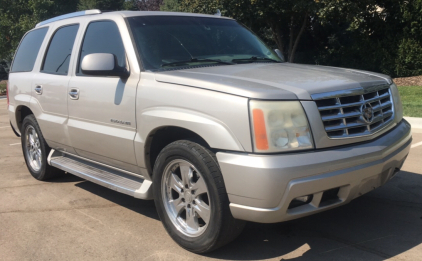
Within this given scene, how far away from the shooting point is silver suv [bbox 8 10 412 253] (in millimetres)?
A: 3178

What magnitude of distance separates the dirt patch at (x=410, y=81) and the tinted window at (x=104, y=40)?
14.0m

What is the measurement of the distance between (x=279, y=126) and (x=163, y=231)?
1648 millimetres

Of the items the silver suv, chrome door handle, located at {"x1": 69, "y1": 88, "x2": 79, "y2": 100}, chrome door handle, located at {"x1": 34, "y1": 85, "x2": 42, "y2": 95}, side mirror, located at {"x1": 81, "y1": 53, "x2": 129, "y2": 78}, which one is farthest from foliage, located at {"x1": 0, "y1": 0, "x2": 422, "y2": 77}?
side mirror, located at {"x1": 81, "y1": 53, "x2": 129, "y2": 78}

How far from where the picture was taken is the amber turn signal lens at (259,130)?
3.13 meters

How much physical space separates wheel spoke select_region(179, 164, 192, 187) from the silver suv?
1 centimetres

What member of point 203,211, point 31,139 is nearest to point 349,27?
point 31,139

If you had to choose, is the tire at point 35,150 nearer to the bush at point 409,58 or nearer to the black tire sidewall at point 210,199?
the black tire sidewall at point 210,199

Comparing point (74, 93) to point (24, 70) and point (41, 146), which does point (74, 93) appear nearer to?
point (41, 146)

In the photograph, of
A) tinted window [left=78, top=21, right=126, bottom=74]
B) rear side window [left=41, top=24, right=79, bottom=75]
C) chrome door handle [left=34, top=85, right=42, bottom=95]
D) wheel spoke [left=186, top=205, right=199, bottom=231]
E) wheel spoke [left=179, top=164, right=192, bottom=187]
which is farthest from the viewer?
chrome door handle [left=34, top=85, right=42, bottom=95]

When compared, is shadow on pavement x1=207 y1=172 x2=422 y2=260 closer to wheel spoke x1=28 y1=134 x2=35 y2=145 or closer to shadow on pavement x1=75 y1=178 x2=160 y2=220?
shadow on pavement x1=75 y1=178 x2=160 y2=220

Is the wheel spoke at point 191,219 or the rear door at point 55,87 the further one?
the rear door at point 55,87

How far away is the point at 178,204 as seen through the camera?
150 inches

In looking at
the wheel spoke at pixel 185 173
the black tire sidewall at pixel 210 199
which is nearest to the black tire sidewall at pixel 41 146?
the black tire sidewall at pixel 210 199

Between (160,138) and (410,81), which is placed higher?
(160,138)
